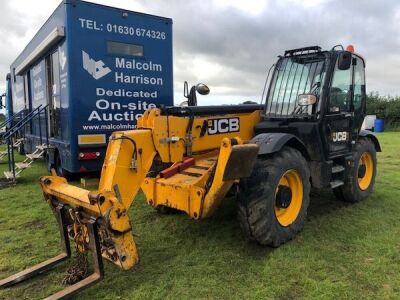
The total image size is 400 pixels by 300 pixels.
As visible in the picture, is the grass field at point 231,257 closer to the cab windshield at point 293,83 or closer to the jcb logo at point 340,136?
the jcb logo at point 340,136

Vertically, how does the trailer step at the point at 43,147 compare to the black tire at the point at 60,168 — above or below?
above

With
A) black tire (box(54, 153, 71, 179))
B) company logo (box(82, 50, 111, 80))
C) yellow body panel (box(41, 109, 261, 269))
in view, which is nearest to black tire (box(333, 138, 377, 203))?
yellow body panel (box(41, 109, 261, 269))

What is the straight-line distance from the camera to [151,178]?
4.83 meters

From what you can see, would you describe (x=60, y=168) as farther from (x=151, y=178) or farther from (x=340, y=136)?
(x=340, y=136)

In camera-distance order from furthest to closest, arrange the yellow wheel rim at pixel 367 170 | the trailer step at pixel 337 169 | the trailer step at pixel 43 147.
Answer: the trailer step at pixel 43 147
the yellow wheel rim at pixel 367 170
the trailer step at pixel 337 169

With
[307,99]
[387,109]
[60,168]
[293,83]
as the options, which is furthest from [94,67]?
[387,109]

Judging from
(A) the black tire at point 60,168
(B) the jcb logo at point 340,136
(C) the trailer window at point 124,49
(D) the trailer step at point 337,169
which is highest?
(C) the trailer window at point 124,49

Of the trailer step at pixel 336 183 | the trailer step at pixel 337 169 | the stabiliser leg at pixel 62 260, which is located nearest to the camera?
the stabiliser leg at pixel 62 260

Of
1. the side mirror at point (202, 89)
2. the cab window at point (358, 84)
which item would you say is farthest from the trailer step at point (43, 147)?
the cab window at point (358, 84)

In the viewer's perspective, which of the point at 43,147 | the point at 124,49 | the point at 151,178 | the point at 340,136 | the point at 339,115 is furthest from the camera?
the point at 43,147

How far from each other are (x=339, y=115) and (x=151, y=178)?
280cm

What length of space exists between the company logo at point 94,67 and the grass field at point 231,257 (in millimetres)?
2425

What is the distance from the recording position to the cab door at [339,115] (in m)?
5.58

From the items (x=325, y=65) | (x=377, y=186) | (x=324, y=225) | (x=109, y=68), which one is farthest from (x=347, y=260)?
(x=109, y=68)
